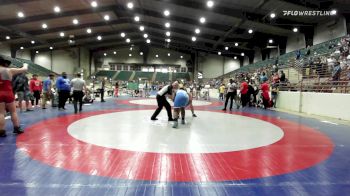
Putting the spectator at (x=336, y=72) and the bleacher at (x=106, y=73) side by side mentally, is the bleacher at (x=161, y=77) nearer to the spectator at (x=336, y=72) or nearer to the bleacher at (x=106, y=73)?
the bleacher at (x=106, y=73)

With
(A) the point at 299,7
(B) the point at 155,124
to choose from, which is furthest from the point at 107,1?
(B) the point at 155,124

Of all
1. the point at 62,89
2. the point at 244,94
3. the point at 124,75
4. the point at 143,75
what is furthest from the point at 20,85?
the point at 143,75

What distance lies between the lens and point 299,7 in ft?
55.8

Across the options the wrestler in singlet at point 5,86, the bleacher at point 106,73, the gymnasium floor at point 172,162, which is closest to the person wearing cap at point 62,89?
the gymnasium floor at point 172,162

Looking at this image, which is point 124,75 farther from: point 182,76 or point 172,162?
point 172,162

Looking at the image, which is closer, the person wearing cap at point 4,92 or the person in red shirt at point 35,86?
the person wearing cap at point 4,92

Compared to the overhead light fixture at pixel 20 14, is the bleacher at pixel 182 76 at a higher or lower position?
lower

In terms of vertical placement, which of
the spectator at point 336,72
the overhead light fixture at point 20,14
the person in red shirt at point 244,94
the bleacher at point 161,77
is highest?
the overhead light fixture at point 20,14

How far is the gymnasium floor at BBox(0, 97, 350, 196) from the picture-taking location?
2826 mm

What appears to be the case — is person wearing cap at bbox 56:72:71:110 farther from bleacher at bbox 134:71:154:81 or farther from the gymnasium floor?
bleacher at bbox 134:71:154:81

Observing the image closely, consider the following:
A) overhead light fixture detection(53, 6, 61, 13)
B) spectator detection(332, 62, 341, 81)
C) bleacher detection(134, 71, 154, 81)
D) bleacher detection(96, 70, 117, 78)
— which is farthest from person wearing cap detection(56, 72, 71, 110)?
bleacher detection(96, 70, 117, 78)

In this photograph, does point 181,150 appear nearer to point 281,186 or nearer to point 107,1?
point 281,186

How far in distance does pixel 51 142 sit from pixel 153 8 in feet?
65.8

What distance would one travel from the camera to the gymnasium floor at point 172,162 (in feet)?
9.27
